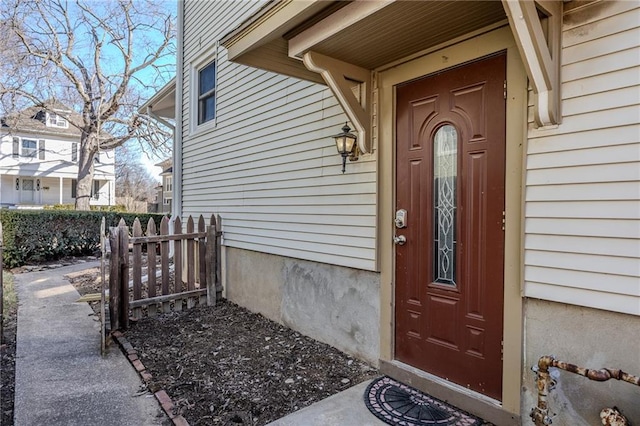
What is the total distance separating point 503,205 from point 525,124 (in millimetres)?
510

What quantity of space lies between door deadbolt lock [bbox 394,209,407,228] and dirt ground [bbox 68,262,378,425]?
4.22ft

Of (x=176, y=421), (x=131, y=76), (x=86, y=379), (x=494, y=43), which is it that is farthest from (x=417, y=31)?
(x=131, y=76)

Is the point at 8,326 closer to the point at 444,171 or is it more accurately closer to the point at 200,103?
the point at 200,103

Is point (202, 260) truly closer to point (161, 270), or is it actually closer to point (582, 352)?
point (161, 270)

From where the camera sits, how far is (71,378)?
3.19m

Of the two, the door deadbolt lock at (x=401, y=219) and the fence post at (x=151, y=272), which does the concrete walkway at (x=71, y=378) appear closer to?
the fence post at (x=151, y=272)

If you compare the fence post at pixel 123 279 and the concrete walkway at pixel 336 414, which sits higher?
the fence post at pixel 123 279

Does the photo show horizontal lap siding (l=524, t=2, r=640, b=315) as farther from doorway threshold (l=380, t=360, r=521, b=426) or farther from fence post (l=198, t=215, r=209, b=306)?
fence post (l=198, t=215, r=209, b=306)

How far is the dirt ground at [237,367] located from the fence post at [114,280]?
241mm

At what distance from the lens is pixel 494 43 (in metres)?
2.44

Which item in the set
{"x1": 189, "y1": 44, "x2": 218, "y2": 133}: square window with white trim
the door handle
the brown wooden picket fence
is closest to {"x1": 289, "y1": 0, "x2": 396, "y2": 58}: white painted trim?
the door handle

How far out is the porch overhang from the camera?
6.69 ft

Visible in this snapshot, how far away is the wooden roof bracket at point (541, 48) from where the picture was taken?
192cm

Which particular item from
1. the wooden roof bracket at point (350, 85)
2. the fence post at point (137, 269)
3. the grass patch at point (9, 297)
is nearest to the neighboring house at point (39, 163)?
the grass patch at point (9, 297)
